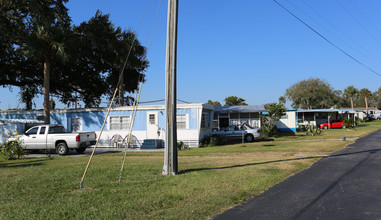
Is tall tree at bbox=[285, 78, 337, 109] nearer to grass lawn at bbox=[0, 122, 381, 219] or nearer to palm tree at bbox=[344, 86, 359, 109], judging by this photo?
palm tree at bbox=[344, 86, 359, 109]

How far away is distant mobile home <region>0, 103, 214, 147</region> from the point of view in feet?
64.5

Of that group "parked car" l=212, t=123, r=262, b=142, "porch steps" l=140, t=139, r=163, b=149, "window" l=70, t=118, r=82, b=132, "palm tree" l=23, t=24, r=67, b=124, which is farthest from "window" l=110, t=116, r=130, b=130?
"parked car" l=212, t=123, r=262, b=142

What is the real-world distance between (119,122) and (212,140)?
21.9ft

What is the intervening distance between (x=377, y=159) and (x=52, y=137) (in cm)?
1586

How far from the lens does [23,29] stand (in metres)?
21.4

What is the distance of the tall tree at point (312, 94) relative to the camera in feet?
192

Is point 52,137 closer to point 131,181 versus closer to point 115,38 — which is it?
point 131,181

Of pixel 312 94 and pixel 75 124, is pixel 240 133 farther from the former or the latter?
pixel 312 94

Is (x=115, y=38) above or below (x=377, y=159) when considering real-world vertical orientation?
above

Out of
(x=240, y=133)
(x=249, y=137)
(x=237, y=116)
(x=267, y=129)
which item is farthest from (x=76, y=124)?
(x=267, y=129)

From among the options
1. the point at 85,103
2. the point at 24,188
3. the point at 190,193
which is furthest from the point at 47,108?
the point at 190,193

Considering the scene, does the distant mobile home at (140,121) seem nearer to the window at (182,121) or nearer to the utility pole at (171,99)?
the window at (182,121)

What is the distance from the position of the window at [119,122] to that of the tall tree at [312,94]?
46.8 meters

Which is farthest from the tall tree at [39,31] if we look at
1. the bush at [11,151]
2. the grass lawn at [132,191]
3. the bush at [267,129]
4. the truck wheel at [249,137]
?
the bush at [267,129]
